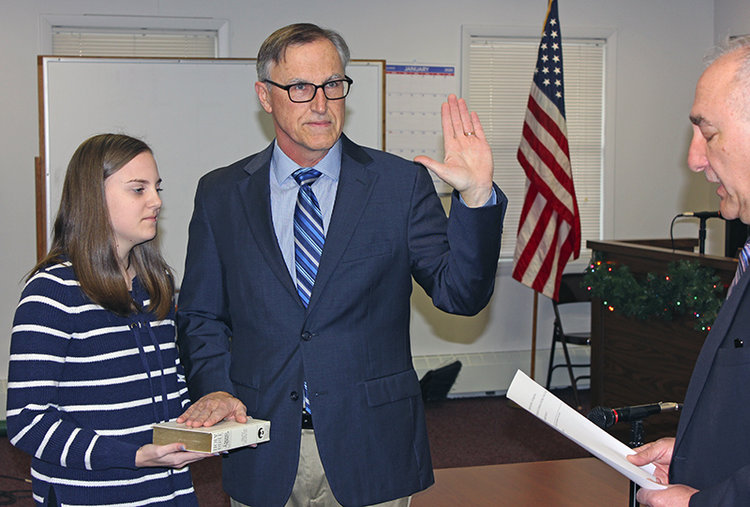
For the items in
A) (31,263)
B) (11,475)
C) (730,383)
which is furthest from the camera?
(31,263)

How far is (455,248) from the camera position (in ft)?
5.44

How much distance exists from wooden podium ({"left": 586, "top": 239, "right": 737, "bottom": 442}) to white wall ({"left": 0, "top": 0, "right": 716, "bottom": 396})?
132cm

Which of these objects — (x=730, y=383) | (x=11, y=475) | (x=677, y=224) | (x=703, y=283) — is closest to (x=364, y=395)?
(x=730, y=383)

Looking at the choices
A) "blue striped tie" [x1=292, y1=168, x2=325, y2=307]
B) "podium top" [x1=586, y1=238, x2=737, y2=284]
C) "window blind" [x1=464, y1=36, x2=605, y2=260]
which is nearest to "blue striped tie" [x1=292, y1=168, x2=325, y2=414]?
"blue striped tie" [x1=292, y1=168, x2=325, y2=307]

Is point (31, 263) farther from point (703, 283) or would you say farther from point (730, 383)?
point (730, 383)

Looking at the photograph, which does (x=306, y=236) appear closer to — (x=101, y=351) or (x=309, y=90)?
(x=309, y=90)

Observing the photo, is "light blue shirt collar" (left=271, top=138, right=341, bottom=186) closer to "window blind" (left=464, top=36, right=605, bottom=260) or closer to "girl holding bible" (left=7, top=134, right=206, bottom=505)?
"girl holding bible" (left=7, top=134, right=206, bottom=505)

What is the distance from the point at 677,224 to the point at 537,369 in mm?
1739

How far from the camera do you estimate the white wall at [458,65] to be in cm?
532

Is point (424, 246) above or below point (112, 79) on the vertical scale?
below

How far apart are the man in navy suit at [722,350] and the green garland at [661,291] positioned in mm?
2601

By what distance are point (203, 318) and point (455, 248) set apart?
0.65 metres

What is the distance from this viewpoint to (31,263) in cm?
545

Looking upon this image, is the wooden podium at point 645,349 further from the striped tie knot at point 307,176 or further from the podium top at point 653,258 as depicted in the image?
the striped tie knot at point 307,176
